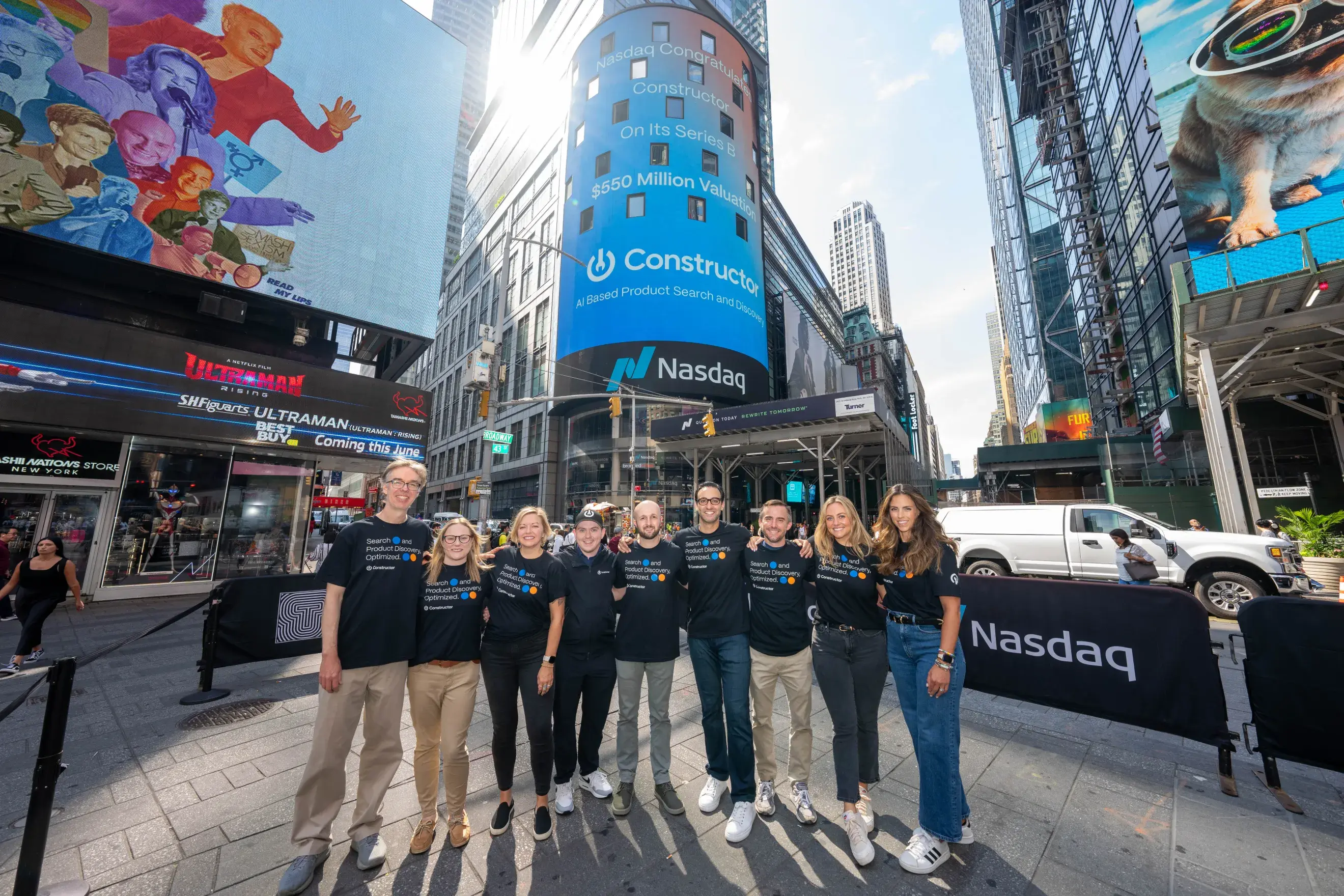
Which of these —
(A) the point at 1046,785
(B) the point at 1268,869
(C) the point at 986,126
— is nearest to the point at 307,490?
(A) the point at 1046,785

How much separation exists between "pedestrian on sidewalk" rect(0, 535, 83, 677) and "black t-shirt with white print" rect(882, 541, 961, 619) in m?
10.4

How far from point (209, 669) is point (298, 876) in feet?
16.1

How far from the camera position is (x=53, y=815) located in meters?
3.40

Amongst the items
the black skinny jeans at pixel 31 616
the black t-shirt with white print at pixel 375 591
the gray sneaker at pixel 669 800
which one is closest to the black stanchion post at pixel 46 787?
the black t-shirt with white print at pixel 375 591

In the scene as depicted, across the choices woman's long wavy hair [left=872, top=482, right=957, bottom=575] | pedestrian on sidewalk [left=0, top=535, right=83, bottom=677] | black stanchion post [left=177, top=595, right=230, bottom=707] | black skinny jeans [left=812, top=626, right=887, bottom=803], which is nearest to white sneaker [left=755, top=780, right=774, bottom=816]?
black skinny jeans [left=812, top=626, right=887, bottom=803]

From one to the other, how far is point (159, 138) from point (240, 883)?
2004 cm

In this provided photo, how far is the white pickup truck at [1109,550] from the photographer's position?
28.5ft

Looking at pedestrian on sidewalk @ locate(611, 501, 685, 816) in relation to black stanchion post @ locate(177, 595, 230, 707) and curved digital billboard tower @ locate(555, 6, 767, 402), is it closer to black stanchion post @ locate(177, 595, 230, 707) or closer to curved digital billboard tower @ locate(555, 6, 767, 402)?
black stanchion post @ locate(177, 595, 230, 707)

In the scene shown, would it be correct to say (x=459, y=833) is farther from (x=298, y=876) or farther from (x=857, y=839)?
(x=857, y=839)

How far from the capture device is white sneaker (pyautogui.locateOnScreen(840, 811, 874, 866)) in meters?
2.91

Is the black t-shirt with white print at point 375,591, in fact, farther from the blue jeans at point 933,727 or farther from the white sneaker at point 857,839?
the blue jeans at point 933,727

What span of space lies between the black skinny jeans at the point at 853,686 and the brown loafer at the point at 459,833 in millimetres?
2465

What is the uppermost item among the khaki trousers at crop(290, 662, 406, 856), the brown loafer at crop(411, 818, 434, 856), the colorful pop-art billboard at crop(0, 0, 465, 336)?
the colorful pop-art billboard at crop(0, 0, 465, 336)

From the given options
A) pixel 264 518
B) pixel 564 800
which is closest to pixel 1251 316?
pixel 564 800
